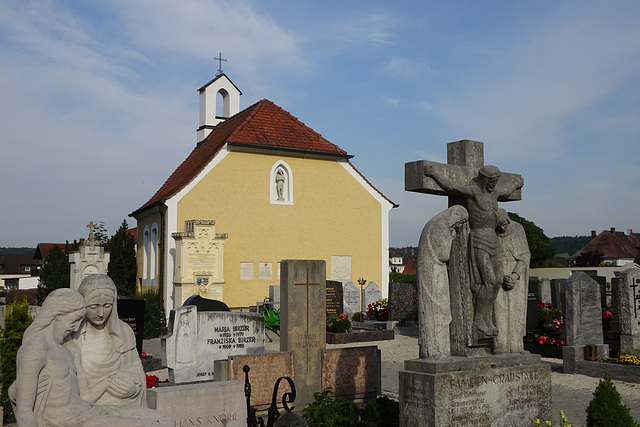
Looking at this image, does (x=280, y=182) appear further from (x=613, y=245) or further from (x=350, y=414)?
(x=613, y=245)

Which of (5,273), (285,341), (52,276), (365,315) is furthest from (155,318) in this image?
(5,273)

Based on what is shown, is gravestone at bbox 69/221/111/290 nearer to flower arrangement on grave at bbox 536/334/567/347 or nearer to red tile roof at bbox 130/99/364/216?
red tile roof at bbox 130/99/364/216

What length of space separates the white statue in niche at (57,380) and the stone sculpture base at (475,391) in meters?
2.50

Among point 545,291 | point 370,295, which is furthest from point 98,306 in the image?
point 545,291

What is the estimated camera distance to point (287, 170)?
24812 mm

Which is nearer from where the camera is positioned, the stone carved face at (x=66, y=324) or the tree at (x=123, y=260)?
the stone carved face at (x=66, y=324)

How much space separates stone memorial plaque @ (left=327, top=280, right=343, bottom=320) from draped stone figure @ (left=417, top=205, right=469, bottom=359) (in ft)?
40.1

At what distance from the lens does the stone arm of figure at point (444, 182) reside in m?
6.27

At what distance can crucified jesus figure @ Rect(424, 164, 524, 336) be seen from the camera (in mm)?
6316

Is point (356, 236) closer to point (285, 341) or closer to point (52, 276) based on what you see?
point (52, 276)

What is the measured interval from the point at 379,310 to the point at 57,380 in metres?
16.9

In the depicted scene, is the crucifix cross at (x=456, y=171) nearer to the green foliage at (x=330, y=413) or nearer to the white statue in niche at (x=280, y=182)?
the green foliage at (x=330, y=413)

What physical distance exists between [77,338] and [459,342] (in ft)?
12.1

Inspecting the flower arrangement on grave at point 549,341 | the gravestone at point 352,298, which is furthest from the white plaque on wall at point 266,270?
the flower arrangement on grave at point 549,341
